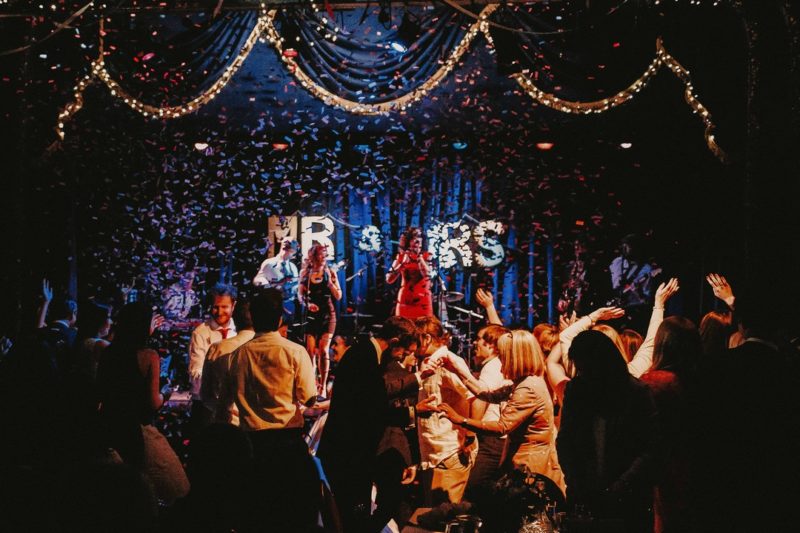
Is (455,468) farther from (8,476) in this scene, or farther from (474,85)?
(474,85)

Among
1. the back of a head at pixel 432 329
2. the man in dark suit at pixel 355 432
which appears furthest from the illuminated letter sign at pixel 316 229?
the man in dark suit at pixel 355 432

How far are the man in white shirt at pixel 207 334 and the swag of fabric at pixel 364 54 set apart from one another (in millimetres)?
2881

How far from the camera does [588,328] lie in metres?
5.33

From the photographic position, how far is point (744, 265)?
21.9 ft

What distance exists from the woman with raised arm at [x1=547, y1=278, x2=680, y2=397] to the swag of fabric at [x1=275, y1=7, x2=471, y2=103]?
340 centimetres

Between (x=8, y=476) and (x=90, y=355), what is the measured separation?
2741mm

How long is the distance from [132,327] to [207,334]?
1.51 m

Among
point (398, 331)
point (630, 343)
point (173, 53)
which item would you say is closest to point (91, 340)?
point (398, 331)

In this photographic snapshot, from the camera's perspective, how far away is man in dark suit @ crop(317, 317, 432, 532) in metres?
4.41

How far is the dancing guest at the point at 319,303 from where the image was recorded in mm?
10641

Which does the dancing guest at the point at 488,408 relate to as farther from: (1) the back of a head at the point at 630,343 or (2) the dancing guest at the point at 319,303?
(2) the dancing guest at the point at 319,303

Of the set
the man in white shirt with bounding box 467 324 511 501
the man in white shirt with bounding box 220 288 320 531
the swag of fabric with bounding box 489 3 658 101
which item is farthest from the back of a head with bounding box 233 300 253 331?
the swag of fabric with bounding box 489 3 658 101

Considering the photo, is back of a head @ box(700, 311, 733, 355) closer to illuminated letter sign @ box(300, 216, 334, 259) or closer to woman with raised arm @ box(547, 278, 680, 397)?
woman with raised arm @ box(547, 278, 680, 397)

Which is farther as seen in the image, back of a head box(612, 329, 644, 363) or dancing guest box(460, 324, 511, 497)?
back of a head box(612, 329, 644, 363)
